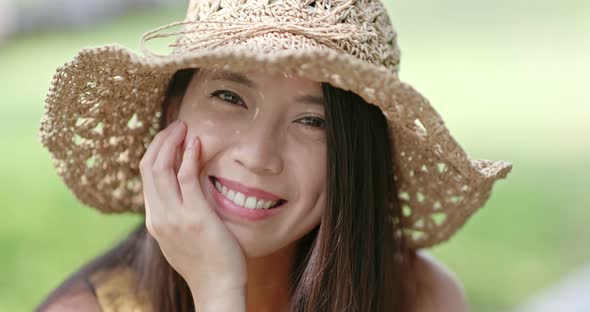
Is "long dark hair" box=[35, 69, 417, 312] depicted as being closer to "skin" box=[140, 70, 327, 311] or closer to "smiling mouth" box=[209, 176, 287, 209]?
"skin" box=[140, 70, 327, 311]

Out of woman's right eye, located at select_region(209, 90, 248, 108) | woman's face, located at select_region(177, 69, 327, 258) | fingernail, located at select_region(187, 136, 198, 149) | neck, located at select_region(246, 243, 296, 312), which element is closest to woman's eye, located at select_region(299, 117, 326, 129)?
woman's face, located at select_region(177, 69, 327, 258)

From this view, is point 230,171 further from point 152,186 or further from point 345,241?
point 345,241

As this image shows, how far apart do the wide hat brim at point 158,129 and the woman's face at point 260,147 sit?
0.46ft

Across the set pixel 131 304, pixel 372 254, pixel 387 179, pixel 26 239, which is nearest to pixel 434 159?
pixel 387 179

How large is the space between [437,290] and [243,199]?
0.92 metres

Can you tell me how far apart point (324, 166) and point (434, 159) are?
1.21 ft

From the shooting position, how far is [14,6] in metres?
7.63

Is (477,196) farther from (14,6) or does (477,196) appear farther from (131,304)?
(14,6)

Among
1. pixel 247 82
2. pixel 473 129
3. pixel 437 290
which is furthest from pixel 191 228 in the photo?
pixel 473 129

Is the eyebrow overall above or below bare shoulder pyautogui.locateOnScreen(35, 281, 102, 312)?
above

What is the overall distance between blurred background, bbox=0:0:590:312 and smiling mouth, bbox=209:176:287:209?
1.49 m

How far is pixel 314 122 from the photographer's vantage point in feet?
5.93

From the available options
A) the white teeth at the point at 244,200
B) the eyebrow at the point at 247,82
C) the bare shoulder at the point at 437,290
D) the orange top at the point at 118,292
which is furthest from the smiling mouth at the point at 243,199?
the bare shoulder at the point at 437,290

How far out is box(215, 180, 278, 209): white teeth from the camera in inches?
70.6
